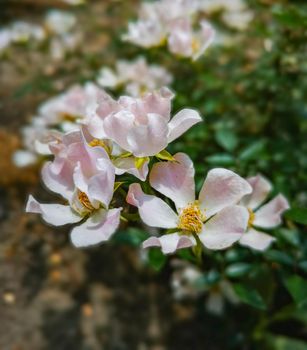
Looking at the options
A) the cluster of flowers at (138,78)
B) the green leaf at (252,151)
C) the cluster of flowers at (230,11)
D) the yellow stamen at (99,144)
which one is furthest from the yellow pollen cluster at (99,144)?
the cluster of flowers at (230,11)

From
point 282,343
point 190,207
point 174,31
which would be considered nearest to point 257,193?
point 190,207

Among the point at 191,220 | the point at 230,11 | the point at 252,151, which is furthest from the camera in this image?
the point at 230,11

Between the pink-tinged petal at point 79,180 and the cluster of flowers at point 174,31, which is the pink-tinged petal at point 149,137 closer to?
the pink-tinged petal at point 79,180

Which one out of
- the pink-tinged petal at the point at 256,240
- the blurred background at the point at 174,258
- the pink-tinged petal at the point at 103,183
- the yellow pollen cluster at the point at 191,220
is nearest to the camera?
the pink-tinged petal at the point at 103,183

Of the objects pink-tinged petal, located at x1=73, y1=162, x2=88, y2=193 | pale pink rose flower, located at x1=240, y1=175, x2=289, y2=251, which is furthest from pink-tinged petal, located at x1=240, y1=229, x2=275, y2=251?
pink-tinged petal, located at x1=73, y1=162, x2=88, y2=193

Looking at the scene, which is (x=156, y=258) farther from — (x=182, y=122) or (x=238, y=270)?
(x=182, y=122)

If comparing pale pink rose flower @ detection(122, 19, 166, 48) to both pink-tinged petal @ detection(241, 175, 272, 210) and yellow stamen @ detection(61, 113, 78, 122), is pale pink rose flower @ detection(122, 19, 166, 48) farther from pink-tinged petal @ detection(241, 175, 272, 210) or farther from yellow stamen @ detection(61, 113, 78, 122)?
pink-tinged petal @ detection(241, 175, 272, 210)
